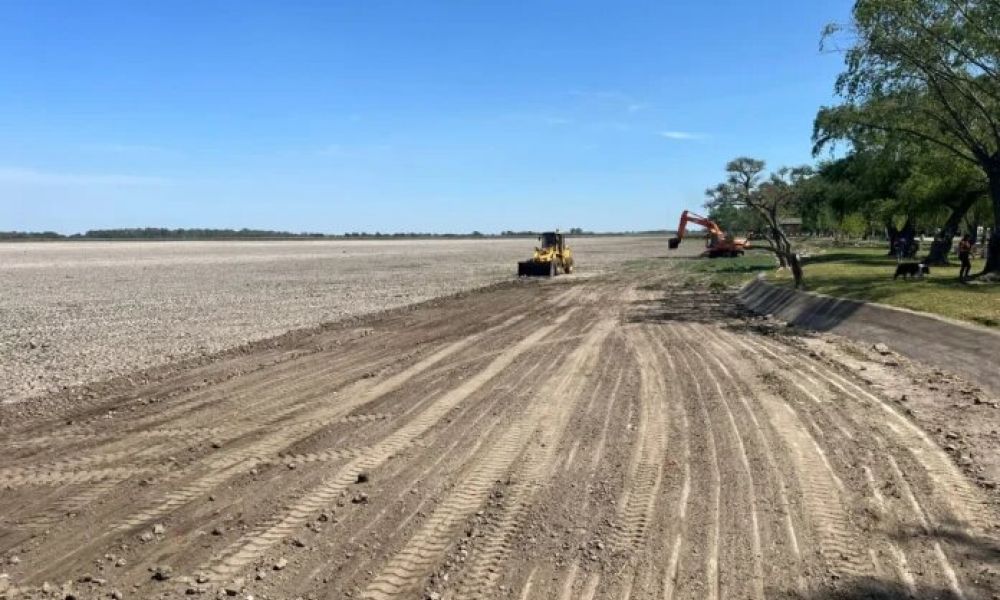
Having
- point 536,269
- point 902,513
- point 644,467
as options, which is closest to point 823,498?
point 902,513

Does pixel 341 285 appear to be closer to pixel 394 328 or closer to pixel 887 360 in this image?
pixel 394 328

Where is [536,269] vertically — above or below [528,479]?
above

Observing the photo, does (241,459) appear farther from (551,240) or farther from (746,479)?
(551,240)

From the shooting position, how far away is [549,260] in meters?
38.3

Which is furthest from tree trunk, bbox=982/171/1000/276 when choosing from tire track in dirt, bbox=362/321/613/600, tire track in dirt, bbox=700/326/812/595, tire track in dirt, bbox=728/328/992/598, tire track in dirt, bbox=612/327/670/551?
tire track in dirt, bbox=362/321/613/600

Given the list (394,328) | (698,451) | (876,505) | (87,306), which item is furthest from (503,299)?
(876,505)

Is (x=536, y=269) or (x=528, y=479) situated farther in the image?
(x=536, y=269)

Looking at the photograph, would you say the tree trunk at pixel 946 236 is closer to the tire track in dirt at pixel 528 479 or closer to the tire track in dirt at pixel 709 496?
the tire track in dirt at pixel 528 479

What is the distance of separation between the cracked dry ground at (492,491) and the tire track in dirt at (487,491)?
0.9 inches

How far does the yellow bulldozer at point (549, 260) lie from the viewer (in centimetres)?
→ 3778

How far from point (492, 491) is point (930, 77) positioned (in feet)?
70.9

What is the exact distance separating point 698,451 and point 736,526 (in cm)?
180

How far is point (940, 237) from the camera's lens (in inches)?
1273

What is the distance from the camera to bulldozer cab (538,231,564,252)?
131ft
